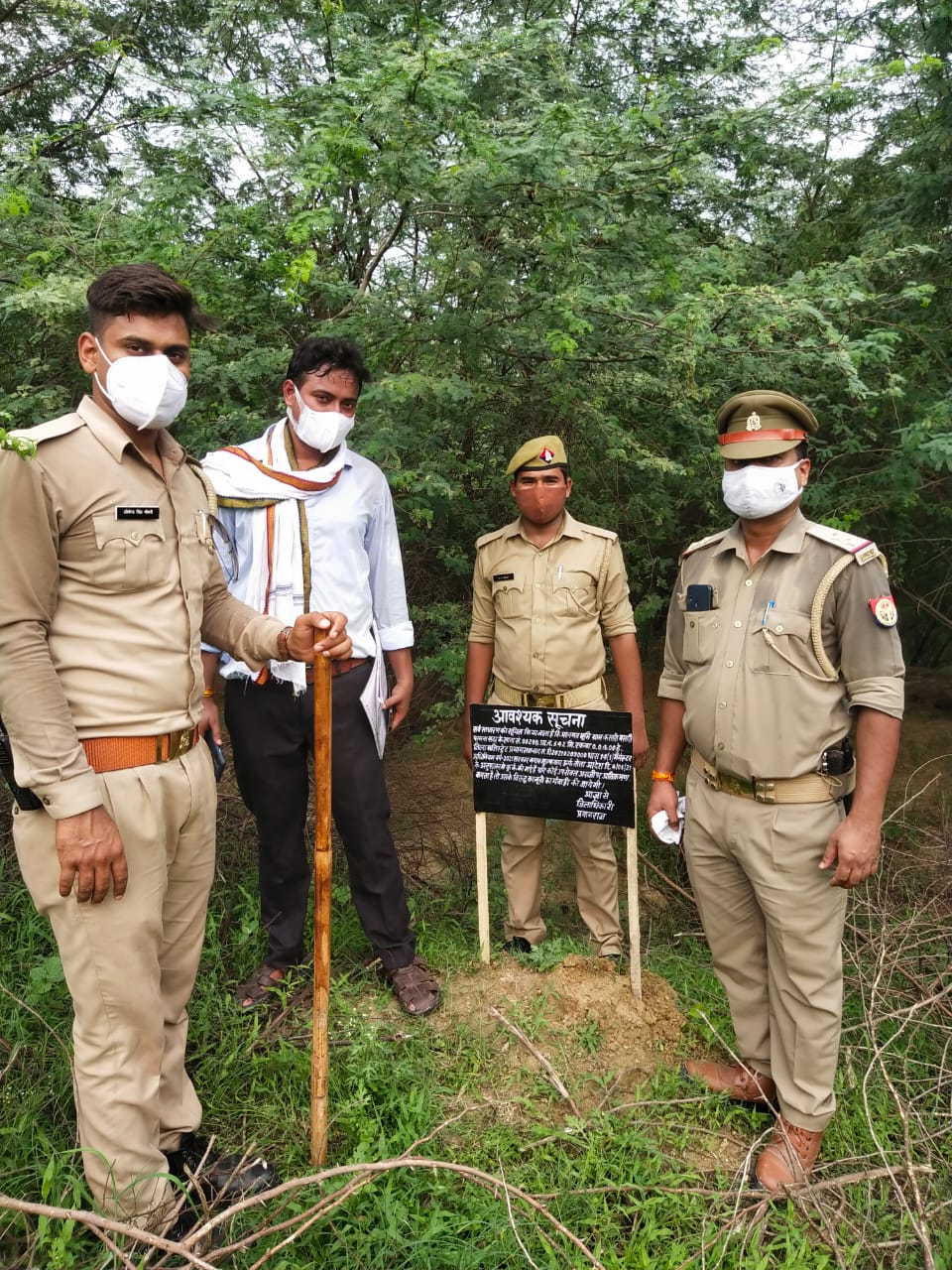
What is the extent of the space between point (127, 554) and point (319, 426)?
1073mm

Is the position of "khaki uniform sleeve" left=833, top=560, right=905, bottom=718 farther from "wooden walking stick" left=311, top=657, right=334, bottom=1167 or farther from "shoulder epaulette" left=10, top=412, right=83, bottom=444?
"shoulder epaulette" left=10, top=412, right=83, bottom=444

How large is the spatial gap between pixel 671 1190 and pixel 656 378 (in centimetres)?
336

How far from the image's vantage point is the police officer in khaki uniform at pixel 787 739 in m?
2.42

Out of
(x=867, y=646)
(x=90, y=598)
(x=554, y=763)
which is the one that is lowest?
(x=554, y=763)

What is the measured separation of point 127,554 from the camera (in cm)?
207

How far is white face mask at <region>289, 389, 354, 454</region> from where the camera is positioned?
2.95 meters

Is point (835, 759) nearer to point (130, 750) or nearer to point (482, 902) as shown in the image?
point (482, 902)

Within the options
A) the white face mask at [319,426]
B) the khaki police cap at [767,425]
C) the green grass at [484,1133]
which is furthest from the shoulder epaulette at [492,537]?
the green grass at [484,1133]

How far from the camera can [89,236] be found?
3916mm

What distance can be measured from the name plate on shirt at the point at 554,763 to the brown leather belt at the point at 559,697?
13 centimetres

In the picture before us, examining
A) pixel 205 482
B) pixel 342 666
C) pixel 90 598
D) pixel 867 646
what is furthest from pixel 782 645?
pixel 90 598

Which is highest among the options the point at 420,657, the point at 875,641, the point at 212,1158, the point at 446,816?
the point at 875,641

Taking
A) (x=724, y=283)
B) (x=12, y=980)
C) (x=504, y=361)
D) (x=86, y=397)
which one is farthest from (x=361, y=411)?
(x=12, y=980)

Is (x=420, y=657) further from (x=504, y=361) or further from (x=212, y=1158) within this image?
(x=212, y=1158)
